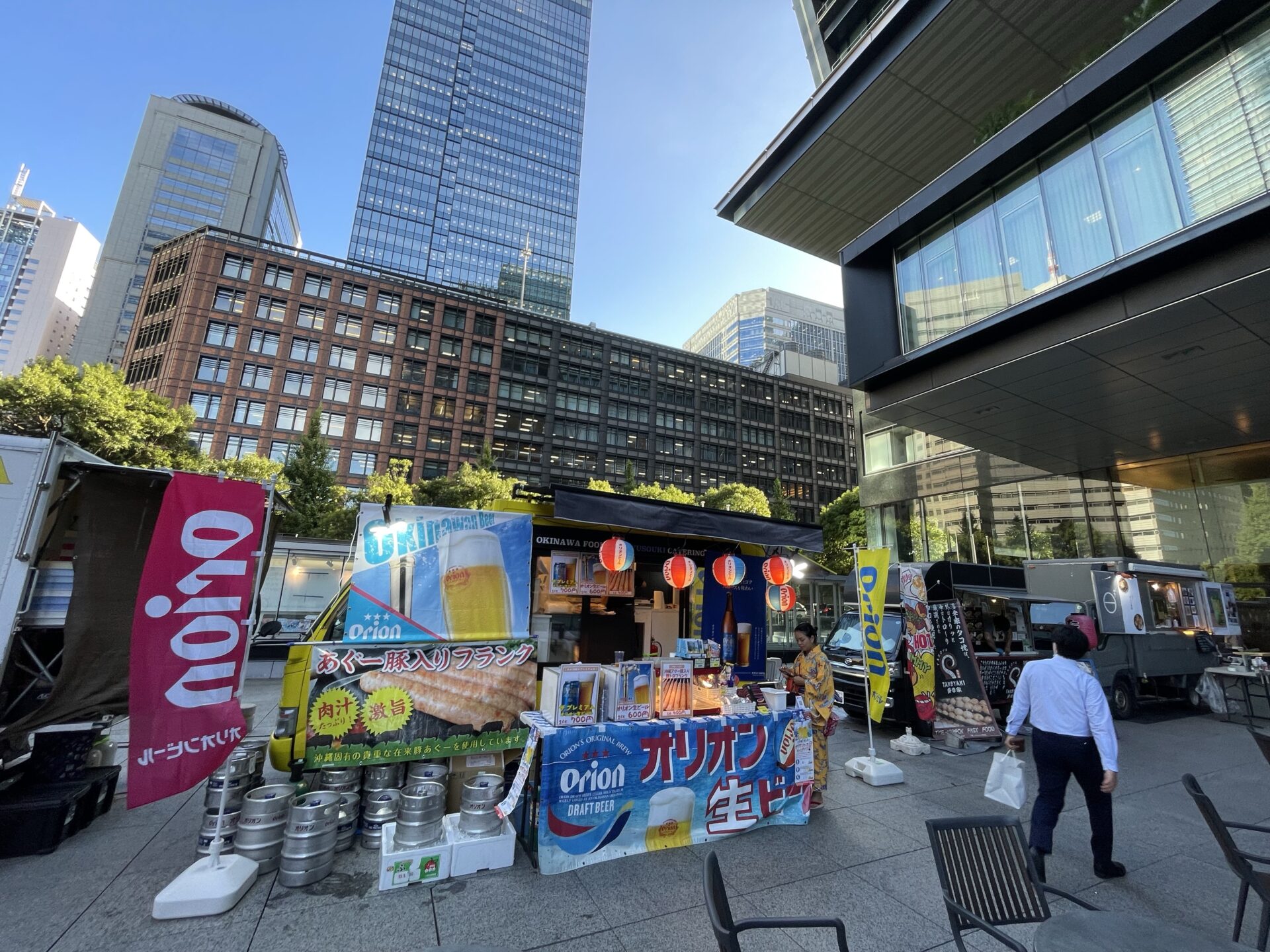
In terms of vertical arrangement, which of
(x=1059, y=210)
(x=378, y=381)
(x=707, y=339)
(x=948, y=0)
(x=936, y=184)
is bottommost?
(x=1059, y=210)

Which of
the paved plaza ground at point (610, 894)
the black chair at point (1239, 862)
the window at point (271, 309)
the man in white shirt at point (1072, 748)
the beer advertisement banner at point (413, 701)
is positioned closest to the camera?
the black chair at point (1239, 862)

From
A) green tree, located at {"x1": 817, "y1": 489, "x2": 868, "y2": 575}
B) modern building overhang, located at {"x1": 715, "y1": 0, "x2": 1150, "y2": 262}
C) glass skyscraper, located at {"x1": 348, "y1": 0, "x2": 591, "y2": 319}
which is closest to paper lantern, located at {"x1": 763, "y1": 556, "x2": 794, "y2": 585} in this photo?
modern building overhang, located at {"x1": 715, "y1": 0, "x2": 1150, "y2": 262}

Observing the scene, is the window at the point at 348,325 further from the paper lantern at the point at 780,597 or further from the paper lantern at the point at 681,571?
the paper lantern at the point at 780,597

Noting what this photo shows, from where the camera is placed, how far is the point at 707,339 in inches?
5901

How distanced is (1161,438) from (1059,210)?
8.60m

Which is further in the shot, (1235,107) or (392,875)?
(1235,107)

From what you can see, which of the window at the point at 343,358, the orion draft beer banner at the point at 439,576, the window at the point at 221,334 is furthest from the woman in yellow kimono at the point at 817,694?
the window at the point at 221,334

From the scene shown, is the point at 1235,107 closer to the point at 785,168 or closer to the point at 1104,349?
the point at 1104,349

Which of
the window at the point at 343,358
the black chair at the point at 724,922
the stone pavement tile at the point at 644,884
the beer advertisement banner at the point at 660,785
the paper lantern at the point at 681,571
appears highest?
the window at the point at 343,358

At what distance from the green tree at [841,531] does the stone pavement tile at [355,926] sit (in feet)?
94.4

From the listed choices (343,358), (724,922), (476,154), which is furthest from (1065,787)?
(476,154)

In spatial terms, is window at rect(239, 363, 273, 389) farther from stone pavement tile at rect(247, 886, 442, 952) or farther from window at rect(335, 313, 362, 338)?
stone pavement tile at rect(247, 886, 442, 952)

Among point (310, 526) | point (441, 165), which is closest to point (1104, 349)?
point (310, 526)

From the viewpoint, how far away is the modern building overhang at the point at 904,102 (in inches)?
512
